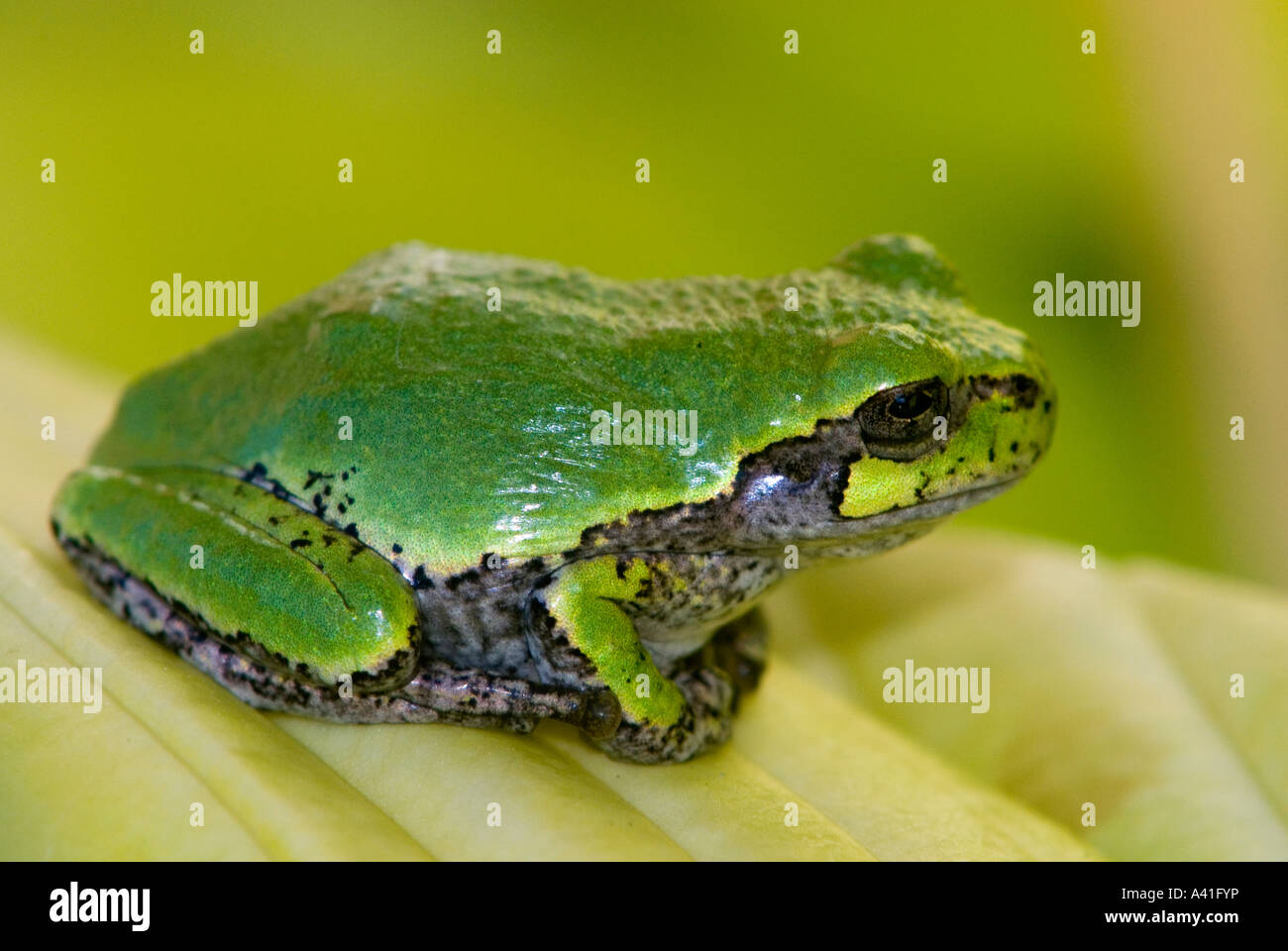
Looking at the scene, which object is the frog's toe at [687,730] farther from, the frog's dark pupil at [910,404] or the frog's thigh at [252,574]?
the frog's dark pupil at [910,404]

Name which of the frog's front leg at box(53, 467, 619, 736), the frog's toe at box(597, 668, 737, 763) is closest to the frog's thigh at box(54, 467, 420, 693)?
the frog's front leg at box(53, 467, 619, 736)

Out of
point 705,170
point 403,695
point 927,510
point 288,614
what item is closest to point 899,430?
point 927,510

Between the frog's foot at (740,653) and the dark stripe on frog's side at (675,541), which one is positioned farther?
the frog's foot at (740,653)

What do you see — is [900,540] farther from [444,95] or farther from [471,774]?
[444,95]

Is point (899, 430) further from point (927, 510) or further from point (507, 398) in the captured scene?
point (507, 398)

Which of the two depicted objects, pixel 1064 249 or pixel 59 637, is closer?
pixel 59 637

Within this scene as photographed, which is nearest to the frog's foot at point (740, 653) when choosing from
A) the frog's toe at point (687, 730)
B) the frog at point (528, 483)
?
the frog's toe at point (687, 730)
